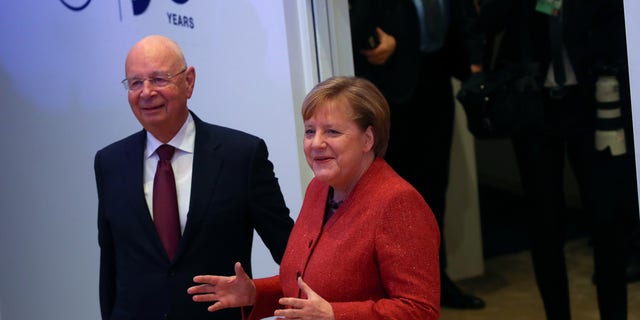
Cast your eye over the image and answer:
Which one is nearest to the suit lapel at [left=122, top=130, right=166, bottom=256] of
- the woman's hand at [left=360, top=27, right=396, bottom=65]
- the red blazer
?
the red blazer

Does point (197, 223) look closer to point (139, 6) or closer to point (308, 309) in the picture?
point (308, 309)

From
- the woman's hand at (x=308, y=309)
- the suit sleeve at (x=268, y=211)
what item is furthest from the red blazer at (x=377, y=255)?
the suit sleeve at (x=268, y=211)

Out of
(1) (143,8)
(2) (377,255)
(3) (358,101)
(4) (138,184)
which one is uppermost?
(1) (143,8)

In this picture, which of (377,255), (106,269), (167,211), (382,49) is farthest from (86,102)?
(377,255)

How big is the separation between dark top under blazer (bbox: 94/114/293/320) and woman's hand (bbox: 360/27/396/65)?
162cm

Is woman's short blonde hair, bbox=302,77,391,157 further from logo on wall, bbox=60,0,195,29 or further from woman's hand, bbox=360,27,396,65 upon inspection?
A: woman's hand, bbox=360,27,396,65

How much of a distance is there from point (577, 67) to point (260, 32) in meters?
1.23

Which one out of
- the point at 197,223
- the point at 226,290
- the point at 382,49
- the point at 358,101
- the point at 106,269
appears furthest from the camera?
the point at 382,49

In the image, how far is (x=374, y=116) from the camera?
244cm

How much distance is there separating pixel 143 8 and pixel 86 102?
597 millimetres

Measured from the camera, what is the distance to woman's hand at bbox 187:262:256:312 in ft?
8.61

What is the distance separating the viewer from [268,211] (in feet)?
9.82

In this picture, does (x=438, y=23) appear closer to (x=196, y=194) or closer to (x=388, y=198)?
(x=196, y=194)

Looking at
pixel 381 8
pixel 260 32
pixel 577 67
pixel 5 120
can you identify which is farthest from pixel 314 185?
pixel 5 120
